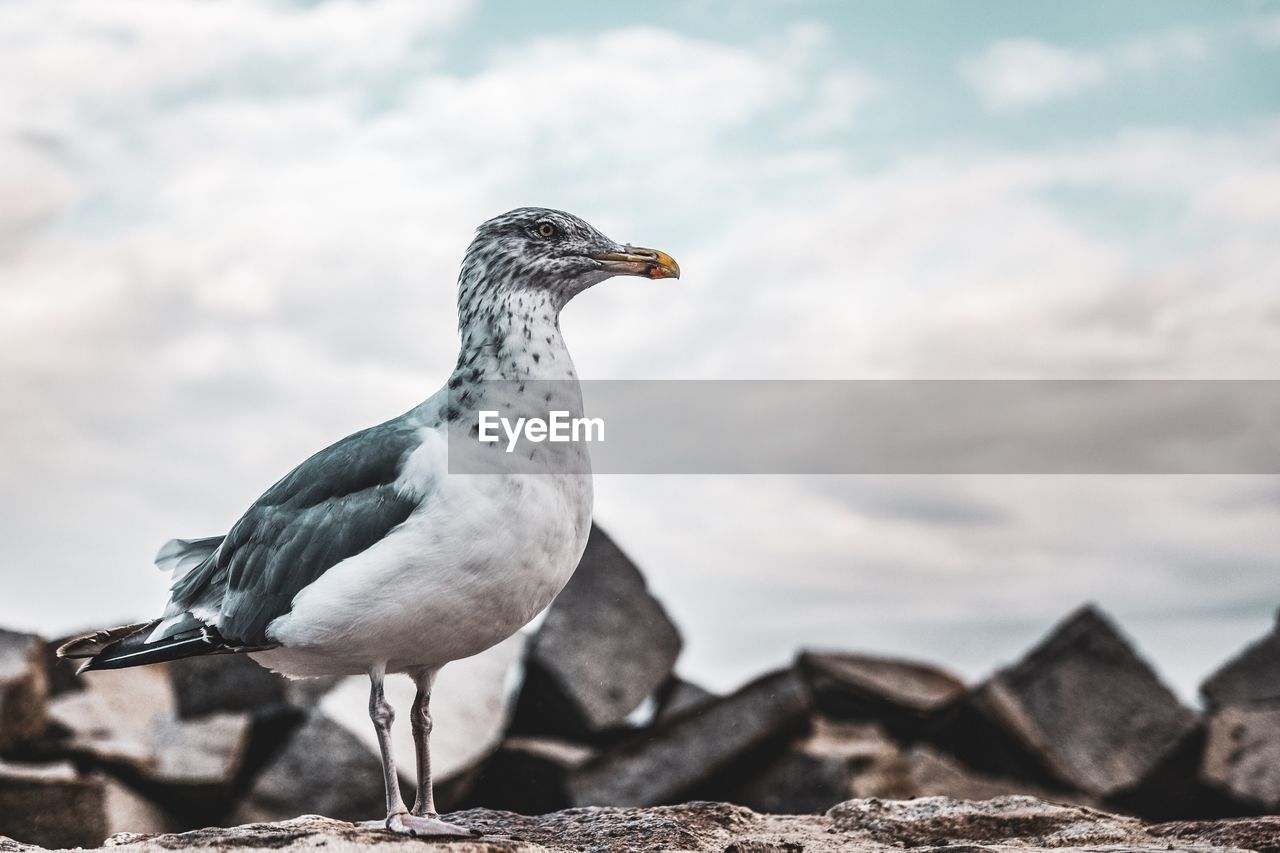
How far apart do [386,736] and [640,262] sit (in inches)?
70.3

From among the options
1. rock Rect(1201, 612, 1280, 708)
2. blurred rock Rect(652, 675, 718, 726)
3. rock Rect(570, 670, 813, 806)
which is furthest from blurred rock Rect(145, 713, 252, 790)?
rock Rect(1201, 612, 1280, 708)

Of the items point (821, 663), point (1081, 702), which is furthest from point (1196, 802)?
point (821, 663)

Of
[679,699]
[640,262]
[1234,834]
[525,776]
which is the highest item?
[640,262]

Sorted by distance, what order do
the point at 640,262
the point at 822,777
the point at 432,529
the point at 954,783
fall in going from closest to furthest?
1. the point at 432,529
2. the point at 640,262
3. the point at 822,777
4. the point at 954,783

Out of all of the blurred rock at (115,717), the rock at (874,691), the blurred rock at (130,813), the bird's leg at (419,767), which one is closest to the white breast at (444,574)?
the bird's leg at (419,767)

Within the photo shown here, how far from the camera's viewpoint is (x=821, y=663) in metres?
8.76

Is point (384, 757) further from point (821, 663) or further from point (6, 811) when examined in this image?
point (821, 663)

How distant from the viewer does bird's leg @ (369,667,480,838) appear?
3941 millimetres

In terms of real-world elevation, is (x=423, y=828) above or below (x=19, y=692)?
below

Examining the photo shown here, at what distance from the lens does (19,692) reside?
320 inches

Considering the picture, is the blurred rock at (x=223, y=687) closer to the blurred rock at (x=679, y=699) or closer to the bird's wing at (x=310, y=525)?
the blurred rock at (x=679, y=699)

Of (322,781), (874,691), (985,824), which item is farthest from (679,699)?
(985,824)

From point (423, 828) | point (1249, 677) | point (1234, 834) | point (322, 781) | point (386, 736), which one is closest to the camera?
point (423, 828)

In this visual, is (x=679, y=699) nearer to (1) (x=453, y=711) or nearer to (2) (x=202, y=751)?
(1) (x=453, y=711)
